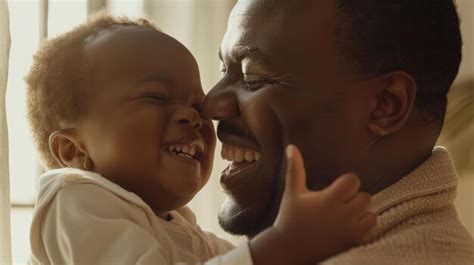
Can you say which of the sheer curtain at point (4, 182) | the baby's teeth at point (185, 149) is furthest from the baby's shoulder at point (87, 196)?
the sheer curtain at point (4, 182)

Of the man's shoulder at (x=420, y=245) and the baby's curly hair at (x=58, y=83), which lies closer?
the man's shoulder at (x=420, y=245)

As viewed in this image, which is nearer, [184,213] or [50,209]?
[50,209]

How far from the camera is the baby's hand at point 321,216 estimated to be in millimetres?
1047

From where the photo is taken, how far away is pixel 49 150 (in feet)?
5.40

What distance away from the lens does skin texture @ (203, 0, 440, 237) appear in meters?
1.26

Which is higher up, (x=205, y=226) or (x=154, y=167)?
(x=154, y=167)

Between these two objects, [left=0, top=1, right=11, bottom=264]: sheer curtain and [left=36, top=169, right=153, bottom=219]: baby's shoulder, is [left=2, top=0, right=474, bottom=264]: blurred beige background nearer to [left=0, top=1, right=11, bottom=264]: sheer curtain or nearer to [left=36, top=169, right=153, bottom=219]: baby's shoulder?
[left=0, top=1, right=11, bottom=264]: sheer curtain

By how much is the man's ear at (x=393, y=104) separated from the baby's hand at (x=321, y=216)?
223mm

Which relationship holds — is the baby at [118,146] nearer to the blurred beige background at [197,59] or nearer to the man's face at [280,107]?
the man's face at [280,107]

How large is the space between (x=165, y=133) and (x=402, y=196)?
1.62 feet

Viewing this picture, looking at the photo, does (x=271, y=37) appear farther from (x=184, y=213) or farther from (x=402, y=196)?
(x=184, y=213)

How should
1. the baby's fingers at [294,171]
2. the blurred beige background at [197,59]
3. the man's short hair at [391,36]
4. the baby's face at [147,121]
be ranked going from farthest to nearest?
1. the blurred beige background at [197,59]
2. the baby's face at [147,121]
3. the man's short hair at [391,36]
4. the baby's fingers at [294,171]

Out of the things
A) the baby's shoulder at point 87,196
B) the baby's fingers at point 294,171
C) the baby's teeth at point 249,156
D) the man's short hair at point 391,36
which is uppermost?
the man's short hair at point 391,36

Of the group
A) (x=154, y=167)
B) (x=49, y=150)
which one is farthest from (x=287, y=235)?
(x=49, y=150)
